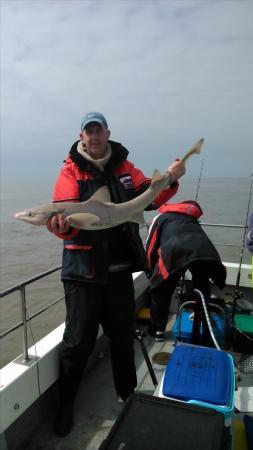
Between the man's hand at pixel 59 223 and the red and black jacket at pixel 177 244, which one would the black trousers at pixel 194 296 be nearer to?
the red and black jacket at pixel 177 244

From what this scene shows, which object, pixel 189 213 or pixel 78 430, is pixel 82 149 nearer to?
pixel 189 213

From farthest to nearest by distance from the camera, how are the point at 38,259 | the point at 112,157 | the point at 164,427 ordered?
the point at 38,259
the point at 112,157
the point at 164,427

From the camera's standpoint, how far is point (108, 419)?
3486 millimetres

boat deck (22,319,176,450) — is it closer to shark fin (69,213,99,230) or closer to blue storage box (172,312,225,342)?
blue storage box (172,312,225,342)

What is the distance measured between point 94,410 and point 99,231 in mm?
1717

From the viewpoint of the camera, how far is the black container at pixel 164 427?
1.77 metres

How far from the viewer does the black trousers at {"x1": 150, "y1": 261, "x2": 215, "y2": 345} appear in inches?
164

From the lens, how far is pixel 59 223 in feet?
8.84

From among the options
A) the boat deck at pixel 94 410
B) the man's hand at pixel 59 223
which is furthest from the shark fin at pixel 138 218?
the boat deck at pixel 94 410

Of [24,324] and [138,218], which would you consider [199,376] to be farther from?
[24,324]

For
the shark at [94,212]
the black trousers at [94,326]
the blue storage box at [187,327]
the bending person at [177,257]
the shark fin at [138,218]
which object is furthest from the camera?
the blue storage box at [187,327]

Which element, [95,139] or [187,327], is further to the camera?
[187,327]

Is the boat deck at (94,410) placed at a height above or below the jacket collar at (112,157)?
below

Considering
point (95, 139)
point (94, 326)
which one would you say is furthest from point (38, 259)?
point (95, 139)
